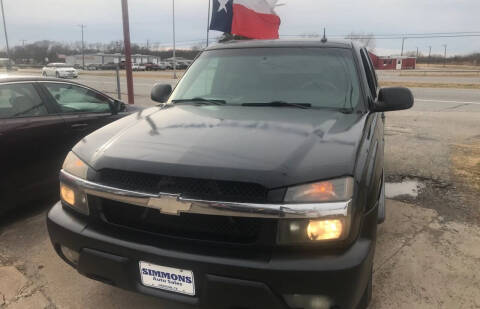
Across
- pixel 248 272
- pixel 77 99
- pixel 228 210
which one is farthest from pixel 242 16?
pixel 248 272

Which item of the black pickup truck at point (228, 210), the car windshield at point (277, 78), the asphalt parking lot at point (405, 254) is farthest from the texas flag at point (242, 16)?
the black pickup truck at point (228, 210)

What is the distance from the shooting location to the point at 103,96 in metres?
5.17

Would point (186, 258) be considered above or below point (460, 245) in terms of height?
above

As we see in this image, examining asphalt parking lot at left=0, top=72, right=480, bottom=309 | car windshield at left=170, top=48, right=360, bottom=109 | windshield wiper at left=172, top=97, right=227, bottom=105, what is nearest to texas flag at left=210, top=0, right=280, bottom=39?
asphalt parking lot at left=0, top=72, right=480, bottom=309

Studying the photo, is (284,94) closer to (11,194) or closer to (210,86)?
(210,86)

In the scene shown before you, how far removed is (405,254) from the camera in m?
3.39

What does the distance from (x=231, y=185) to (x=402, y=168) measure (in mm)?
4627

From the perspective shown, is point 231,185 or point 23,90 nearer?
point 231,185

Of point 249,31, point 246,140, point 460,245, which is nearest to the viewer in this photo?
point 246,140

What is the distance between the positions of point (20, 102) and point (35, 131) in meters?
0.34

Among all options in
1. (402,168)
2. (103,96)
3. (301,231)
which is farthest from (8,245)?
(402,168)

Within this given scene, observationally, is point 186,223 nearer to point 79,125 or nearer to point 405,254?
point 405,254

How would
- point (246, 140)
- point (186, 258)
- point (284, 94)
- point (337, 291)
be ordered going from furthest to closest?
point (284, 94) → point (246, 140) → point (186, 258) → point (337, 291)

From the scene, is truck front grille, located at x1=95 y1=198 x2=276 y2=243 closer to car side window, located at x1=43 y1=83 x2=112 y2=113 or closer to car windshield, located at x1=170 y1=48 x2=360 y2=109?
car windshield, located at x1=170 y1=48 x2=360 y2=109
